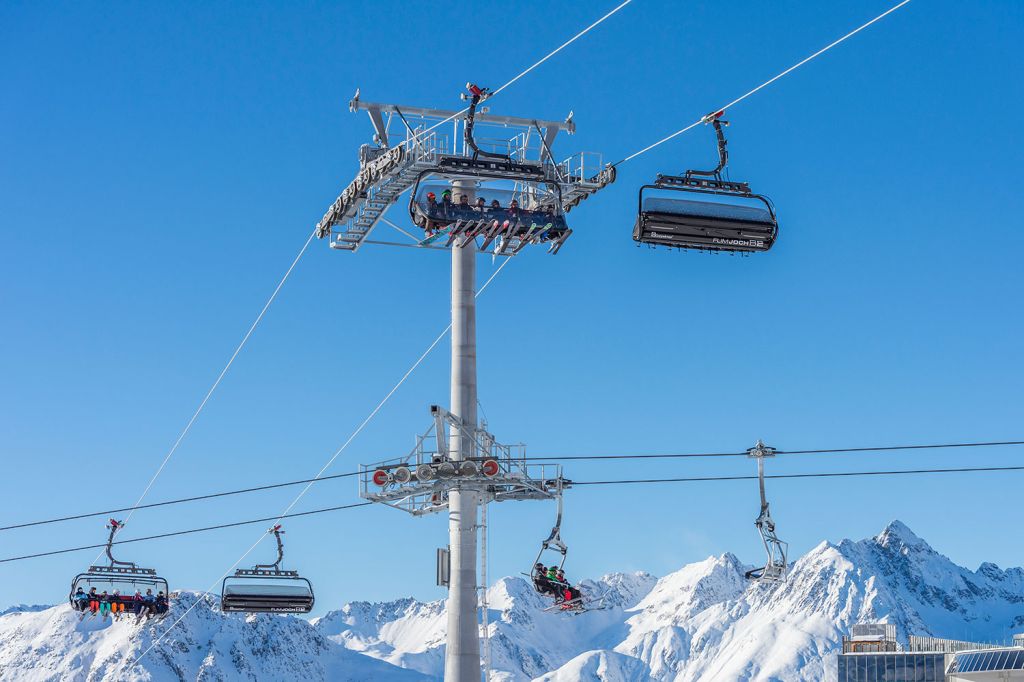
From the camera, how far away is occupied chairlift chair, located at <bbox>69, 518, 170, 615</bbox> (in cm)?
5603

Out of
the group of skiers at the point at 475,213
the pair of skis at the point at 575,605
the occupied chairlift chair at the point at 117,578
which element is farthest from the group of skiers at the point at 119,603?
the group of skiers at the point at 475,213

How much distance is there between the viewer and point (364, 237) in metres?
47.8

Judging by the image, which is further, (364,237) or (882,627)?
(882,627)

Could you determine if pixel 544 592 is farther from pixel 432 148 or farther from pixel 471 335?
pixel 432 148

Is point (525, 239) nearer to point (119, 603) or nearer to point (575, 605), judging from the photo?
point (575, 605)

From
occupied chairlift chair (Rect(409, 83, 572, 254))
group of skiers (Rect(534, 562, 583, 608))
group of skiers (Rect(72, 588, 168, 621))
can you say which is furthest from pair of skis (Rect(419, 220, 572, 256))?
group of skiers (Rect(72, 588, 168, 621))

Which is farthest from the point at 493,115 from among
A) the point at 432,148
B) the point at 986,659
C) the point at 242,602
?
the point at 986,659

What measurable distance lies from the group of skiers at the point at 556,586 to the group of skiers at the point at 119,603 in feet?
51.1

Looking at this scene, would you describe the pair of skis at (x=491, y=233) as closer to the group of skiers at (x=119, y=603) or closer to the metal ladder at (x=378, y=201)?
the metal ladder at (x=378, y=201)

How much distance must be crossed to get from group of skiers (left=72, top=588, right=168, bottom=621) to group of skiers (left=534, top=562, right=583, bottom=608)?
15.6m

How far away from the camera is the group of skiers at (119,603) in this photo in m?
55.9

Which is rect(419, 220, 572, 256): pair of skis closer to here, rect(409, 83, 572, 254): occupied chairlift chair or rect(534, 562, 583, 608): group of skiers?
rect(409, 83, 572, 254): occupied chairlift chair

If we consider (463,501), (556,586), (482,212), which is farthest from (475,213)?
(556,586)

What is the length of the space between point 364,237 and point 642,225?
44.2 ft
